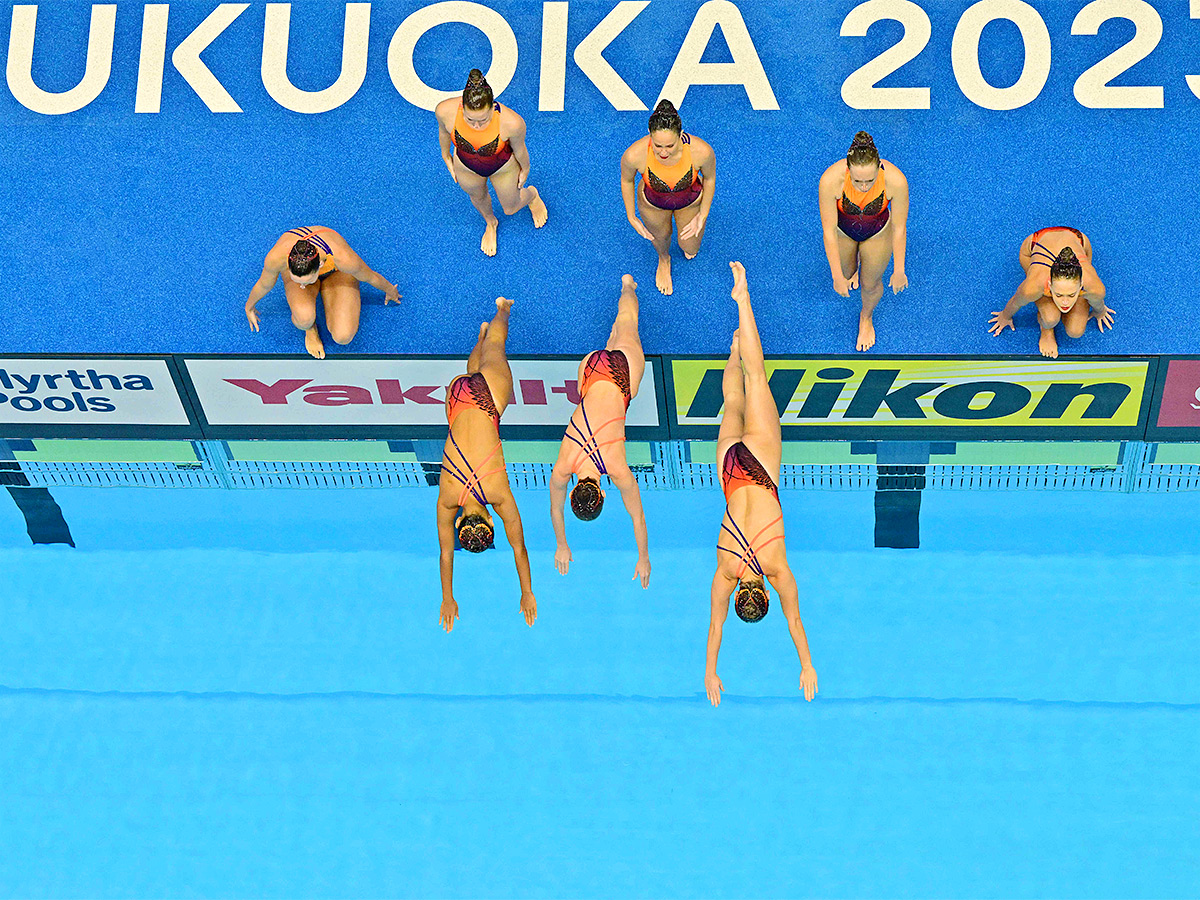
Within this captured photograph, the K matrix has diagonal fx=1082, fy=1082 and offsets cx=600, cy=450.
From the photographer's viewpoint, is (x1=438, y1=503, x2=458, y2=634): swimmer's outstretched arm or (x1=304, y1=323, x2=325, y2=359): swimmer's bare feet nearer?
(x1=438, y1=503, x2=458, y2=634): swimmer's outstretched arm

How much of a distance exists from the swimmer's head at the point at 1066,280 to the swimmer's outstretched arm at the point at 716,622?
1986 millimetres

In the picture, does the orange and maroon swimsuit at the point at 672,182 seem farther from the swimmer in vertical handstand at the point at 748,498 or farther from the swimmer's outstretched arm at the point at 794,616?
the swimmer's outstretched arm at the point at 794,616

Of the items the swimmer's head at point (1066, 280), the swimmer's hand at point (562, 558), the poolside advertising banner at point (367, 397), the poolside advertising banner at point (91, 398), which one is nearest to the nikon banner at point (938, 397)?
the poolside advertising banner at point (367, 397)

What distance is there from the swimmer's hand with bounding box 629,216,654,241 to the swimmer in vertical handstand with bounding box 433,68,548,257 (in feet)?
2.06

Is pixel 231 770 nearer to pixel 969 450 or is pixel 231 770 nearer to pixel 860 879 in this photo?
pixel 860 879

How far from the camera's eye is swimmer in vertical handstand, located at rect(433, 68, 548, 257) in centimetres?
504

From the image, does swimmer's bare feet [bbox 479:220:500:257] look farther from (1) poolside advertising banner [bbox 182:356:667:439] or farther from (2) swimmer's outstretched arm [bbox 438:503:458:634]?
(2) swimmer's outstretched arm [bbox 438:503:458:634]

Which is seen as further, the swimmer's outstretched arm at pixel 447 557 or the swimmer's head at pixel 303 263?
the swimmer's outstretched arm at pixel 447 557

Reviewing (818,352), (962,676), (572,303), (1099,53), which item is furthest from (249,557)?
(1099,53)

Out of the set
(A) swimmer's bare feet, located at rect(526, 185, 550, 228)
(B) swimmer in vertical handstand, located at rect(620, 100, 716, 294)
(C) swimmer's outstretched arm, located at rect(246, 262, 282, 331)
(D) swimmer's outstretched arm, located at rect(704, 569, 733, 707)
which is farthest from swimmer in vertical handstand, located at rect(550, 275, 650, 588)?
(C) swimmer's outstretched arm, located at rect(246, 262, 282, 331)

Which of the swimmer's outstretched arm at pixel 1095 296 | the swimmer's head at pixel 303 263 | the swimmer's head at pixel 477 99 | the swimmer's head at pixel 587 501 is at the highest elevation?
the swimmer's head at pixel 477 99

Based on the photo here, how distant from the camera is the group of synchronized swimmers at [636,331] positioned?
5.05 meters

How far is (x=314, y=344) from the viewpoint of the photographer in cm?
565

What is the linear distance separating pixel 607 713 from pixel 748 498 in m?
1.60
